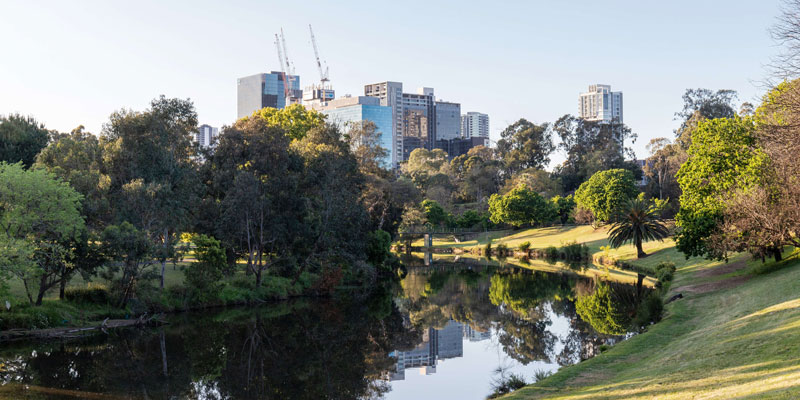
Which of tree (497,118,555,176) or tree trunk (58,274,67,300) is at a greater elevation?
tree (497,118,555,176)

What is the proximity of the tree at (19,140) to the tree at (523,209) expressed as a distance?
58795 millimetres

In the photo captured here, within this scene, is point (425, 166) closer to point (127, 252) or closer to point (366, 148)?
point (366, 148)

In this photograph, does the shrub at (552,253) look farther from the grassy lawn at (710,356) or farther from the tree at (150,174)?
the tree at (150,174)

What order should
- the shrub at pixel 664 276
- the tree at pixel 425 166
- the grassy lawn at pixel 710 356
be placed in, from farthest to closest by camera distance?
the tree at pixel 425 166 → the shrub at pixel 664 276 → the grassy lawn at pixel 710 356

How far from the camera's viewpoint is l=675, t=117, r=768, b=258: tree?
34469 millimetres

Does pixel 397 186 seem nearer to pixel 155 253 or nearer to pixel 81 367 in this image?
pixel 155 253

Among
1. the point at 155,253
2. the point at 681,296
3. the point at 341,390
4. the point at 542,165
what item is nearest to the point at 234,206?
the point at 155,253

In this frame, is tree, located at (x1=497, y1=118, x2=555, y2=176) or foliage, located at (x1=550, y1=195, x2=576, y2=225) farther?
tree, located at (x1=497, y1=118, x2=555, y2=176)

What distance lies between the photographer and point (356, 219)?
42.3 metres

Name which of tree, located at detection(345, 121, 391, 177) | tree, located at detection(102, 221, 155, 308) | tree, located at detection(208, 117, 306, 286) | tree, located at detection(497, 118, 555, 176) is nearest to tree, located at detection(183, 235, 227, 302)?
tree, located at detection(208, 117, 306, 286)

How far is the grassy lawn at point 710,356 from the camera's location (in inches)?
495

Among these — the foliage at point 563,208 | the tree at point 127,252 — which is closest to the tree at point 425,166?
the foliage at point 563,208

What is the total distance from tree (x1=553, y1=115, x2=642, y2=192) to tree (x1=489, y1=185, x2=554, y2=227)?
21.2m

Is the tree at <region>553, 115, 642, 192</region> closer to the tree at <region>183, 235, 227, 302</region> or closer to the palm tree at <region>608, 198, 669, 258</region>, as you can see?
the palm tree at <region>608, 198, 669, 258</region>
